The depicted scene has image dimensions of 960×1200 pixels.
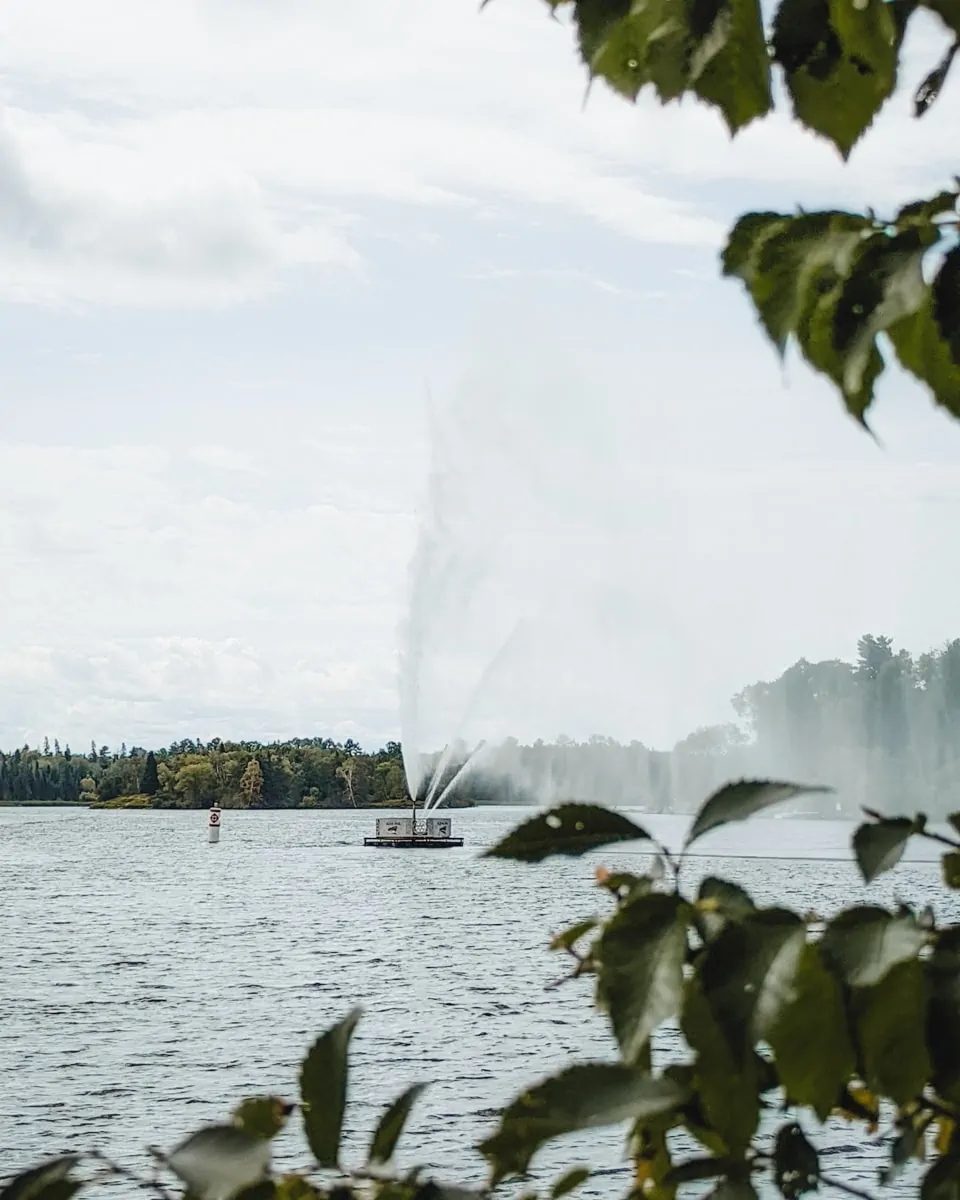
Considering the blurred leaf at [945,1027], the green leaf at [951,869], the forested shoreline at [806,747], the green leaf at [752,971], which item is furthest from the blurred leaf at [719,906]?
the forested shoreline at [806,747]

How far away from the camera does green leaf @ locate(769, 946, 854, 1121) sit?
94cm

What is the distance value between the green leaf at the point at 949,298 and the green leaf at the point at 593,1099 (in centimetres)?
53

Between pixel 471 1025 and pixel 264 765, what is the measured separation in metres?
147

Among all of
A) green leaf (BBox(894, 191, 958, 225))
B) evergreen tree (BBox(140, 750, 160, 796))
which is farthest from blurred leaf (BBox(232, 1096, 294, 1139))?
evergreen tree (BBox(140, 750, 160, 796))

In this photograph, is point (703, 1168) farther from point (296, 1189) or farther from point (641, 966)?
point (296, 1189)

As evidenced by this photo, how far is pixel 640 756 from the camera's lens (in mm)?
86312

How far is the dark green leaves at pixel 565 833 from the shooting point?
1040mm

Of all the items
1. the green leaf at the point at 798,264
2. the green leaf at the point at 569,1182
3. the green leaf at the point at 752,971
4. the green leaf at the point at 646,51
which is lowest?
the green leaf at the point at 569,1182

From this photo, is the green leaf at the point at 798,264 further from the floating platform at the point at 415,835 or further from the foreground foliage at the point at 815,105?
the floating platform at the point at 415,835

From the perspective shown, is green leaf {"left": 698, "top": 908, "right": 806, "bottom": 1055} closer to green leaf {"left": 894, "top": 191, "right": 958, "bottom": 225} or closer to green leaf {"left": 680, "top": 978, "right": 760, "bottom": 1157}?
green leaf {"left": 680, "top": 978, "right": 760, "bottom": 1157}

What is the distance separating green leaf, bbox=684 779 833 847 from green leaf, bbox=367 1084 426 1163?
0.30m

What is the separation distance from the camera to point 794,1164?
1233 millimetres

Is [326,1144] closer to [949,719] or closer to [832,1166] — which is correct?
[832,1166]

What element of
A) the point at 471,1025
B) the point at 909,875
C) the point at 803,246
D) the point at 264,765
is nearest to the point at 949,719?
the point at 909,875
